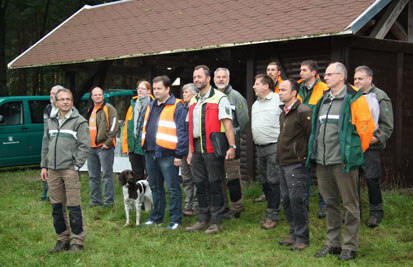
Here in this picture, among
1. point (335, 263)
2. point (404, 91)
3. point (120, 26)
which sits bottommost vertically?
point (335, 263)

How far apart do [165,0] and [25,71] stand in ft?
45.8

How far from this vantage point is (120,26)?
41.9 ft

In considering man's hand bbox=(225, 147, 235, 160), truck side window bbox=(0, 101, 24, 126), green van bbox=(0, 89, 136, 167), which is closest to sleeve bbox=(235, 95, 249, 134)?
man's hand bbox=(225, 147, 235, 160)

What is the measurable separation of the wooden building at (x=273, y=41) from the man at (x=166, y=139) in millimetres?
2568

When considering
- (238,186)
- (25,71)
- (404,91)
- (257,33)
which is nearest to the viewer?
(238,186)

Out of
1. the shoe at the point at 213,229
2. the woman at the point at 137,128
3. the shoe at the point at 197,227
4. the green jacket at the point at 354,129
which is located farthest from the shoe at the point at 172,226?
the green jacket at the point at 354,129

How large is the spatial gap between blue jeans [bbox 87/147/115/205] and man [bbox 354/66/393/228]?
13.3ft

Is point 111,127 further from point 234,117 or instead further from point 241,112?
point 241,112

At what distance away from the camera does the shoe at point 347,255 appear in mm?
4906

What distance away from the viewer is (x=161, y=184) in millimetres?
6770

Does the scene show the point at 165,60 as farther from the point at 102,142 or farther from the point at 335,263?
the point at 335,263

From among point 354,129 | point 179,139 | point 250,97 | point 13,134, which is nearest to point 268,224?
point 179,139

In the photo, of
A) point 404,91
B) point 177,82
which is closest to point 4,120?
point 177,82

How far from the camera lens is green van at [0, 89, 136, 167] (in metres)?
12.9
